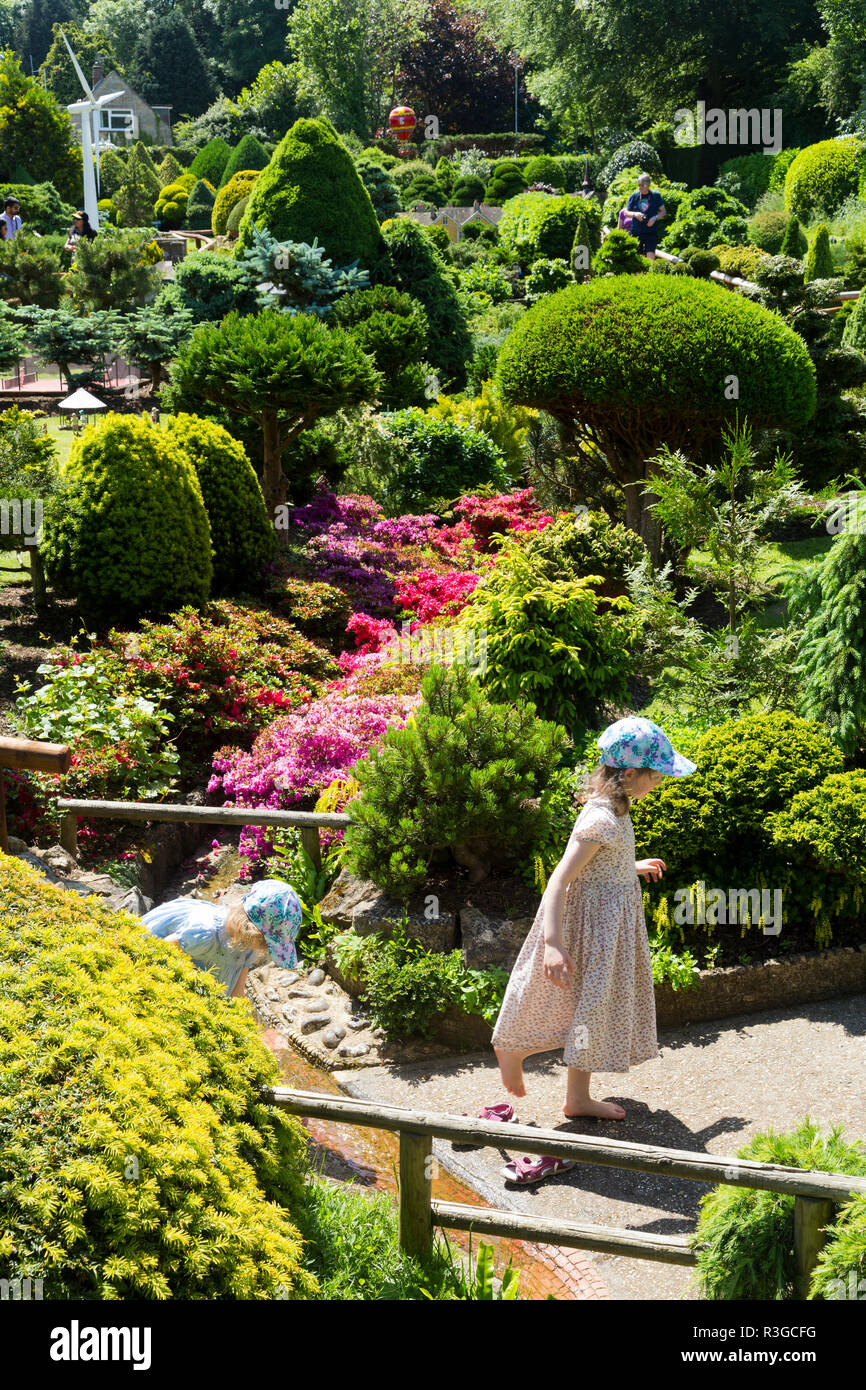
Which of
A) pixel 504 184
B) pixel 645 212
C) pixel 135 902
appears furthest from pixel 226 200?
pixel 135 902

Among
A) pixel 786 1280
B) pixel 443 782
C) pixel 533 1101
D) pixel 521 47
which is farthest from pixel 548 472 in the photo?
pixel 521 47

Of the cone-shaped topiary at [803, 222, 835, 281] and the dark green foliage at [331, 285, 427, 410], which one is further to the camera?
the cone-shaped topiary at [803, 222, 835, 281]

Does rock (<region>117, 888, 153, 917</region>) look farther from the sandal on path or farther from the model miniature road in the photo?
the sandal on path

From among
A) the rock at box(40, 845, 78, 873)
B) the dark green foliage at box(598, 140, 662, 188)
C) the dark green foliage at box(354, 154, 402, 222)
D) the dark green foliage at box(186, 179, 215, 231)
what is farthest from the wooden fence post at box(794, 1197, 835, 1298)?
the dark green foliage at box(186, 179, 215, 231)

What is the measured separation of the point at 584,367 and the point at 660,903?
563cm

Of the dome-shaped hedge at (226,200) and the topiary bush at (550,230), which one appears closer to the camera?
the topiary bush at (550,230)

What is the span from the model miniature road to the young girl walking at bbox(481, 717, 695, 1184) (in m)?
0.16

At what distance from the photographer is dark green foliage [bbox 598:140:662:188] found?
35250mm

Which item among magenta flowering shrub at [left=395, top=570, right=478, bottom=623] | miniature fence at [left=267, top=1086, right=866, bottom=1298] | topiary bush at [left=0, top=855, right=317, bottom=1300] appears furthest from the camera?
magenta flowering shrub at [left=395, top=570, right=478, bottom=623]

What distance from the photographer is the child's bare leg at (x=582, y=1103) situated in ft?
16.4

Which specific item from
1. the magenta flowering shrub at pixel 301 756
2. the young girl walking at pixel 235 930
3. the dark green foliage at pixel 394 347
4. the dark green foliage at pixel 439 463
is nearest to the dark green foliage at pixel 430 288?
the dark green foliage at pixel 394 347

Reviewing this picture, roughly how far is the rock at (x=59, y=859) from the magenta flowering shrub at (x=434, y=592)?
4045 mm

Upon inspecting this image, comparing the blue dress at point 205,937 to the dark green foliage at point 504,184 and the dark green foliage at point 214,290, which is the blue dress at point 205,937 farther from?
the dark green foliage at point 504,184
